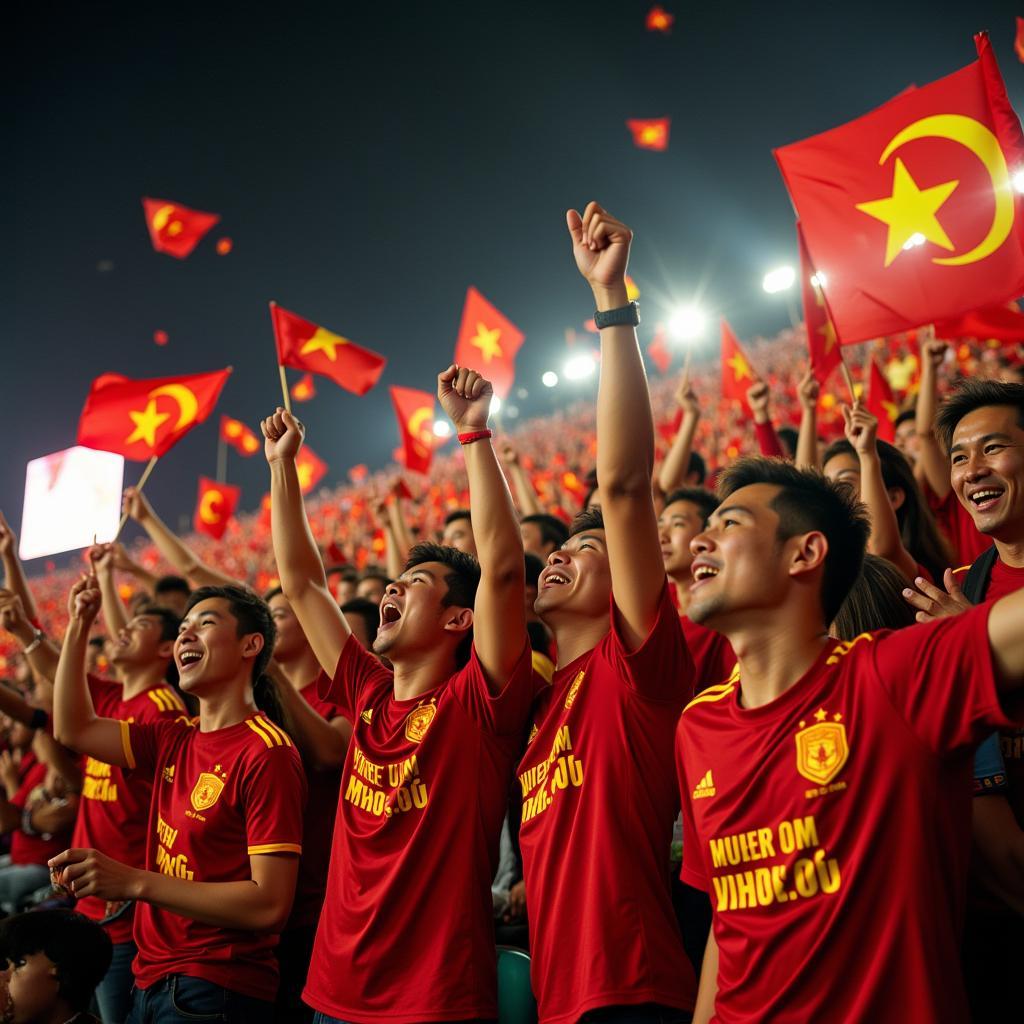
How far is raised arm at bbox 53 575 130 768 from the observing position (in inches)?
128

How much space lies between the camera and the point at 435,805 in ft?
7.55

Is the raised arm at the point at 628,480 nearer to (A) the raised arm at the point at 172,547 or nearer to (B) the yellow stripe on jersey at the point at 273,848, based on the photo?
(B) the yellow stripe on jersey at the point at 273,848

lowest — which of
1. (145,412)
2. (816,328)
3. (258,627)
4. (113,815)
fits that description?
(113,815)

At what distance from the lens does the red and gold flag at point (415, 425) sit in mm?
6969

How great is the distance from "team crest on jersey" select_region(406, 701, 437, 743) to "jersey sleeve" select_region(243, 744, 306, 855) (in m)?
0.48

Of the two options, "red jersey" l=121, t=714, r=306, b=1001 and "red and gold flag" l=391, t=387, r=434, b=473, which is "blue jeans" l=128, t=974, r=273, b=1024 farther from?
"red and gold flag" l=391, t=387, r=434, b=473

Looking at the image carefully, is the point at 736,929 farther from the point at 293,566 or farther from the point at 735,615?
the point at 293,566

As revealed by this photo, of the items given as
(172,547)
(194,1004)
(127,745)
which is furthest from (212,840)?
(172,547)

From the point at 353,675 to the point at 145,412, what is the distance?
10.2 ft

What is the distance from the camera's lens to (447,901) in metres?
2.20

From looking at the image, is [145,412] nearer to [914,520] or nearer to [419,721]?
[419,721]

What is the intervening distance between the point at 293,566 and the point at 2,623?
205 centimetres

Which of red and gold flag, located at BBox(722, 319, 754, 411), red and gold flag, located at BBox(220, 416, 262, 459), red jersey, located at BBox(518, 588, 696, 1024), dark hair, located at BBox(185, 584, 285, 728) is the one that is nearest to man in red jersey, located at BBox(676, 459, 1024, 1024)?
red jersey, located at BBox(518, 588, 696, 1024)

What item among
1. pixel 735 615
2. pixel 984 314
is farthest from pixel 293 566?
pixel 984 314
